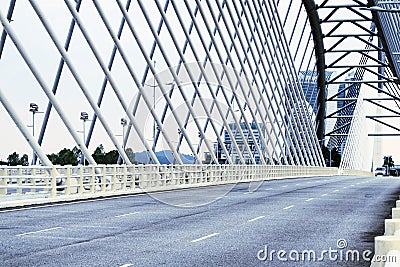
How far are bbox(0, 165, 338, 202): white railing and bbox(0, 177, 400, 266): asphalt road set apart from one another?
258cm

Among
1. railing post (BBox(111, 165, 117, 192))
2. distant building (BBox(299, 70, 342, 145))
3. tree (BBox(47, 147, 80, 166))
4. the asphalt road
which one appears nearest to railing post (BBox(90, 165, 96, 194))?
railing post (BBox(111, 165, 117, 192))

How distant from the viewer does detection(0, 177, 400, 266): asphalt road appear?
42.2ft

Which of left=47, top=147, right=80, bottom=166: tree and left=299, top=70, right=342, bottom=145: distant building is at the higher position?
left=299, top=70, right=342, bottom=145: distant building

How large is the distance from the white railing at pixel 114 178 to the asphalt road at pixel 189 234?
258 cm

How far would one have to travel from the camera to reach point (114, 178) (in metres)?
33.2

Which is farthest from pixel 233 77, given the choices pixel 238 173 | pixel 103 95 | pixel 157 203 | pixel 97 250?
pixel 97 250

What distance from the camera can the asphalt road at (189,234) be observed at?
1285 cm

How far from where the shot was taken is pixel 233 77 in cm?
5550

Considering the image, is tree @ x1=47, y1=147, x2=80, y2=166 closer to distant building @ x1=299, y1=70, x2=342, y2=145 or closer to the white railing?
the white railing
